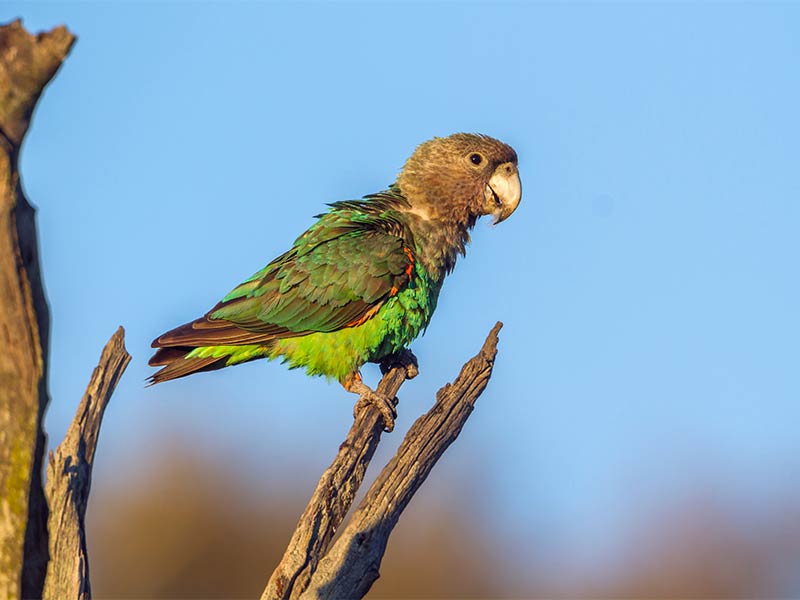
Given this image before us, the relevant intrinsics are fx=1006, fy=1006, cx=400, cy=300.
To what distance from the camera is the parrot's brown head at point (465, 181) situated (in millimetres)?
8633

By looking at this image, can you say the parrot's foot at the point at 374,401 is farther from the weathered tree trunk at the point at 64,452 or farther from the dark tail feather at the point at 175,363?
the dark tail feather at the point at 175,363

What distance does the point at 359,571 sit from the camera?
5.40 metres

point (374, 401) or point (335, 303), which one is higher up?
point (335, 303)

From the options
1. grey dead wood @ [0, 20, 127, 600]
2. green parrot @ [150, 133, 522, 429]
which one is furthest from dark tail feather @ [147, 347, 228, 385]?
grey dead wood @ [0, 20, 127, 600]

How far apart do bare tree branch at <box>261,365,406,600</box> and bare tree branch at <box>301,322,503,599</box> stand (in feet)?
0.64

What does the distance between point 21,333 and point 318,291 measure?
4616mm

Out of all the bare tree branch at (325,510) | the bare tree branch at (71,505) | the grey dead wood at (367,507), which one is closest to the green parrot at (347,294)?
the bare tree branch at (325,510)

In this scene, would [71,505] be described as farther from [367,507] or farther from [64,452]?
[367,507]

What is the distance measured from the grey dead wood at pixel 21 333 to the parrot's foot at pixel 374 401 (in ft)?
11.6

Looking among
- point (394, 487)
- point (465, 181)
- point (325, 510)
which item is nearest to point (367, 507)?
point (394, 487)

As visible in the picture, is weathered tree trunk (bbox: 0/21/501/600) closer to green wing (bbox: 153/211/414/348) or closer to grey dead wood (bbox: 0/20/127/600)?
grey dead wood (bbox: 0/20/127/600)

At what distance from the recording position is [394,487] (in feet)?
18.8

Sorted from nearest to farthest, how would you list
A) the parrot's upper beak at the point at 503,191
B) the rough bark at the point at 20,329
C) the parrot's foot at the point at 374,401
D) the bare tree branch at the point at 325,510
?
the rough bark at the point at 20,329, the bare tree branch at the point at 325,510, the parrot's foot at the point at 374,401, the parrot's upper beak at the point at 503,191

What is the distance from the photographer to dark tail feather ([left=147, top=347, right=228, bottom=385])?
7871 millimetres
